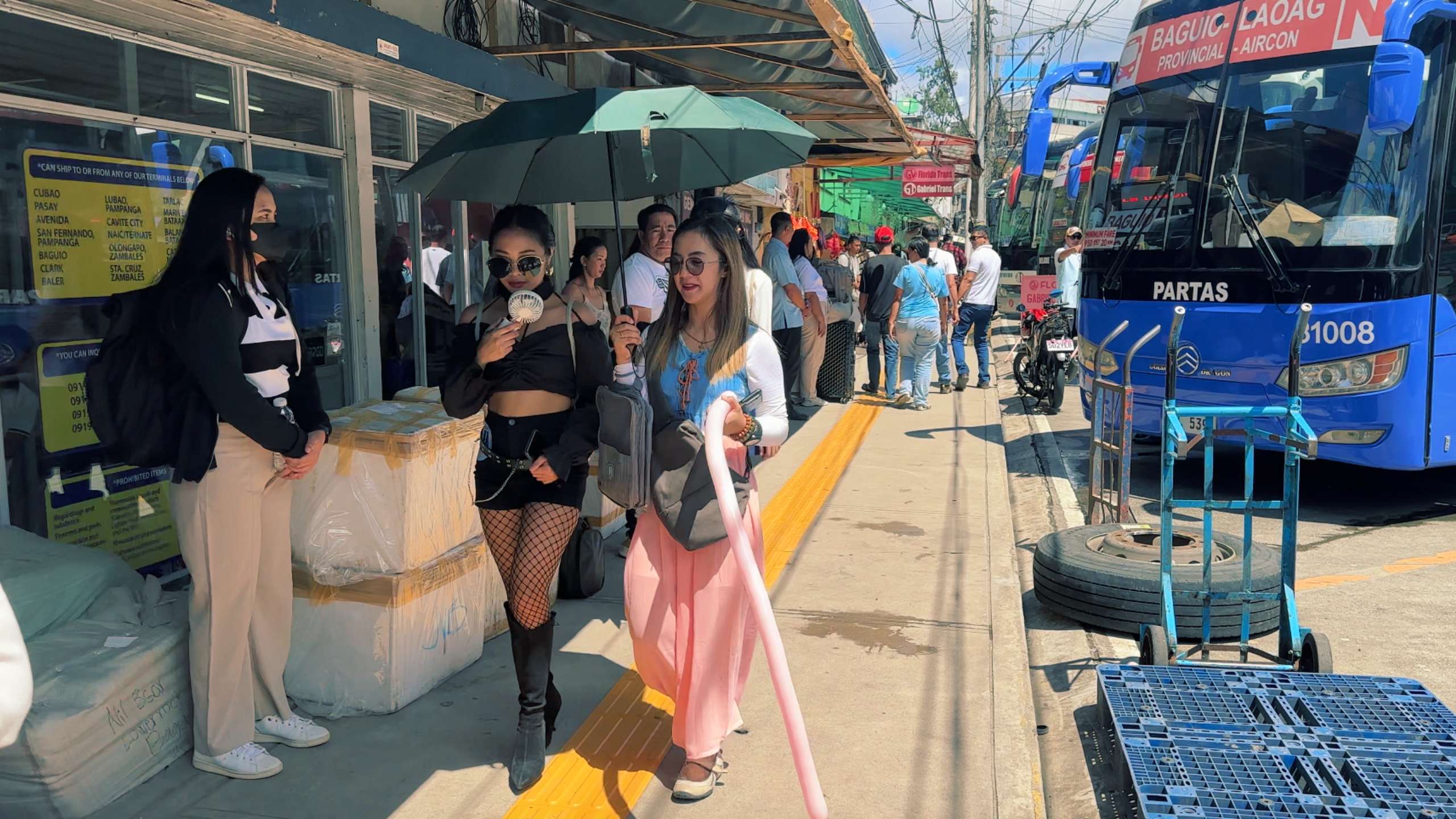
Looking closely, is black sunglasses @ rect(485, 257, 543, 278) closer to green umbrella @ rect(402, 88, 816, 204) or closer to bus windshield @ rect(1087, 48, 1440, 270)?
green umbrella @ rect(402, 88, 816, 204)

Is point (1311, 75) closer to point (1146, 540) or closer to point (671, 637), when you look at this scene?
point (1146, 540)

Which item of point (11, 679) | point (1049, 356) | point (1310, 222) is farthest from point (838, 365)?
point (11, 679)

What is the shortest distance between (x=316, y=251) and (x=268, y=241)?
8.90 ft

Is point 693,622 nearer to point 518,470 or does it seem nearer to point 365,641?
point 518,470

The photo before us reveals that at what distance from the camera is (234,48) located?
507 cm

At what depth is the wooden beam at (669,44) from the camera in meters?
6.69

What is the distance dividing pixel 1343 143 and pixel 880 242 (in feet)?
20.6

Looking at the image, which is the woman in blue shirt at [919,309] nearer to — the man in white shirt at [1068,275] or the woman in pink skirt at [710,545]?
the man in white shirt at [1068,275]

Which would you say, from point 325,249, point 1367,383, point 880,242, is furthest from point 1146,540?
point 880,242

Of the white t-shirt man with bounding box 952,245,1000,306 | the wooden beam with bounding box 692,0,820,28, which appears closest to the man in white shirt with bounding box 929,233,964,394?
the white t-shirt man with bounding box 952,245,1000,306

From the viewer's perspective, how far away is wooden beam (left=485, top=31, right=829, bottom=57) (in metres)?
6.69

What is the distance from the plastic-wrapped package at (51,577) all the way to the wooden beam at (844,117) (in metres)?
7.98

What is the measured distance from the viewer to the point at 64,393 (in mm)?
4449

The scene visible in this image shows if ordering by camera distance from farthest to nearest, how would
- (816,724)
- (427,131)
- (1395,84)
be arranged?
(427,131) → (1395,84) → (816,724)
